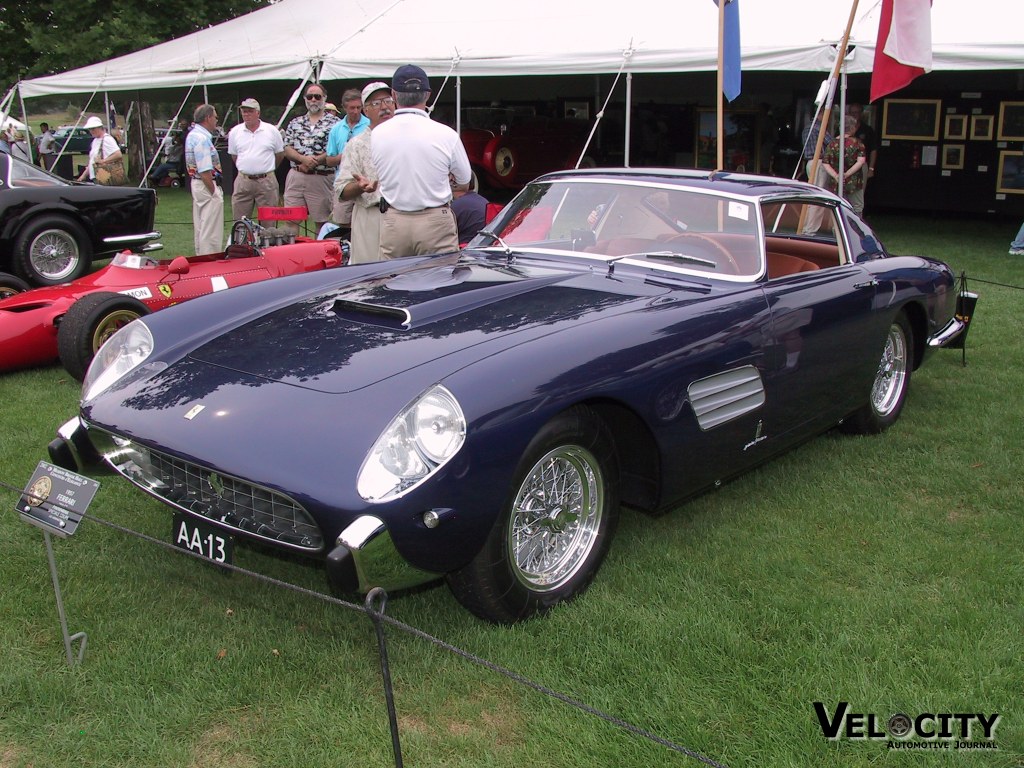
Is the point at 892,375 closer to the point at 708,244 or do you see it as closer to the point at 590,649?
the point at 708,244

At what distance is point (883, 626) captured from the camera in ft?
10.1

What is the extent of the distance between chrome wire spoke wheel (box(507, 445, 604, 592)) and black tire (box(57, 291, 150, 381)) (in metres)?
3.34

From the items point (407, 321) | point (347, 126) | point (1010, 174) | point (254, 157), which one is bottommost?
point (1010, 174)

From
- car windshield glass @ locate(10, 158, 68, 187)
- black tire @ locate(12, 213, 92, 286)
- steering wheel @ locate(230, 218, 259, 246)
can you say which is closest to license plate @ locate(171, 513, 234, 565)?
steering wheel @ locate(230, 218, 259, 246)

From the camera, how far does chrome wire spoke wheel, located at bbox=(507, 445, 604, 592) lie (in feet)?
9.84

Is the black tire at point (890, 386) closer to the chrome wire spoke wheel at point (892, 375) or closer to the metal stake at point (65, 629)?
the chrome wire spoke wheel at point (892, 375)

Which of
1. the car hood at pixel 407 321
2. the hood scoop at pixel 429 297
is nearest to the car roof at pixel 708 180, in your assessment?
the car hood at pixel 407 321

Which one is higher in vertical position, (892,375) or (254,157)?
(254,157)

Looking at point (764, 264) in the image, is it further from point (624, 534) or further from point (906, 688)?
point (906, 688)

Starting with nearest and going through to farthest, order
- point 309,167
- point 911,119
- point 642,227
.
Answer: point 642,227 < point 309,167 < point 911,119

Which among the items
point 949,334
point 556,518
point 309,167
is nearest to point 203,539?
point 556,518

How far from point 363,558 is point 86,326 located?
3686mm

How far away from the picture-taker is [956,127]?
614 inches

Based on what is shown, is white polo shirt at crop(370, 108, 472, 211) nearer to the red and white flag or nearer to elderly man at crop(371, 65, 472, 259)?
elderly man at crop(371, 65, 472, 259)
